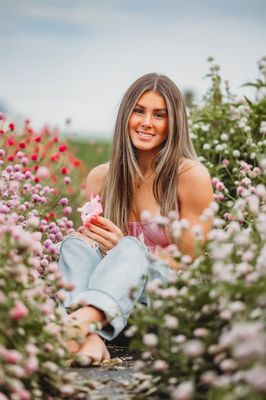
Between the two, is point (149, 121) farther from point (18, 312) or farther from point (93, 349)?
point (18, 312)

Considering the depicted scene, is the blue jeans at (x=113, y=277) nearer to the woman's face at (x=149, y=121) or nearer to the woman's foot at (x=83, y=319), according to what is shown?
the woman's foot at (x=83, y=319)

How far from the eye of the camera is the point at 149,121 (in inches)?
153

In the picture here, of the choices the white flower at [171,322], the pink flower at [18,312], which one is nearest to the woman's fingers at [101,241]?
the white flower at [171,322]

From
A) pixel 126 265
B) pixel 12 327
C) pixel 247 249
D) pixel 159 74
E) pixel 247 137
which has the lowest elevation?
pixel 12 327

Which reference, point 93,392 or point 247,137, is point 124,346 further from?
point 247,137

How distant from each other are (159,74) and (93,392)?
6.18ft

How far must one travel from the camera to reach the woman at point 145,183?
11.9 feet

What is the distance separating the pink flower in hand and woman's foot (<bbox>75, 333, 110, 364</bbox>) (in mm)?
710

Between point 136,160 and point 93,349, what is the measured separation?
1.27 meters

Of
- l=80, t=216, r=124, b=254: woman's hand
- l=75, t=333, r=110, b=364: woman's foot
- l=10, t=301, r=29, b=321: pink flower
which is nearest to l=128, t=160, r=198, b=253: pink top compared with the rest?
l=80, t=216, r=124, b=254: woman's hand

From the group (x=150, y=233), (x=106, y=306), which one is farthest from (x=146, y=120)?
(x=106, y=306)

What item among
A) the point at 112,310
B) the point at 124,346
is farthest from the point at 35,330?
the point at 124,346

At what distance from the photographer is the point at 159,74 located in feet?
13.3

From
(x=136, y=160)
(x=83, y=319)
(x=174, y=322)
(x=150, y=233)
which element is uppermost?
(x=136, y=160)
